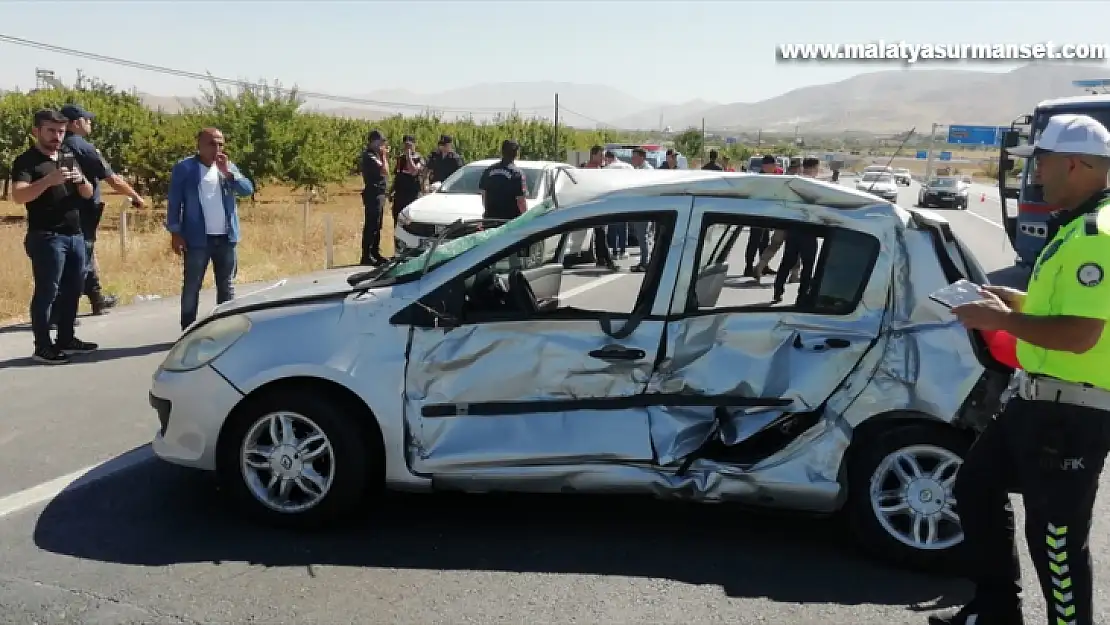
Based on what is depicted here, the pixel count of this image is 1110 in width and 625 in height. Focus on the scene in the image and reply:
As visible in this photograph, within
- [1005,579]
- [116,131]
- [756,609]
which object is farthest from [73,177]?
[116,131]

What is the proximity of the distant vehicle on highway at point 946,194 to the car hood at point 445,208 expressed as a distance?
2891cm

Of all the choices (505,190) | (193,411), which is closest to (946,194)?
(505,190)

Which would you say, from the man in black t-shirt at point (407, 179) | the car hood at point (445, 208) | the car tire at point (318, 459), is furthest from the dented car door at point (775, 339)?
the man in black t-shirt at point (407, 179)

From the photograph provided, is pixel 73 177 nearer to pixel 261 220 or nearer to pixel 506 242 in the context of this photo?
pixel 506 242

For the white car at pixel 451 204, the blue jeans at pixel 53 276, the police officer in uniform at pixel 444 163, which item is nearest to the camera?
the blue jeans at pixel 53 276

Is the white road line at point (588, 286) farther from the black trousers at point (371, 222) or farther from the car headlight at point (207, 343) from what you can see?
the black trousers at point (371, 222)

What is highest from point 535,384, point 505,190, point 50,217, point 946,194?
point 505,190

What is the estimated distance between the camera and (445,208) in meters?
14.2

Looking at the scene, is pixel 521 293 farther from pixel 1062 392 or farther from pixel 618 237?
pixel 1062 392

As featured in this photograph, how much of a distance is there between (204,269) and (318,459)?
445cm

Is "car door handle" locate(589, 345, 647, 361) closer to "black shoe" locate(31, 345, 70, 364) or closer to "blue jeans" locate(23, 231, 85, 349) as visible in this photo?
"blue jeans" locate(23, 231, 85, 349)

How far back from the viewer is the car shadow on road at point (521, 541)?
13.8ft

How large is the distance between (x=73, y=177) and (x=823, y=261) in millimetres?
5846

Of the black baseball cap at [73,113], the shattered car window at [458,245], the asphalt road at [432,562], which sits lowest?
the asphalt road at [432,562]
